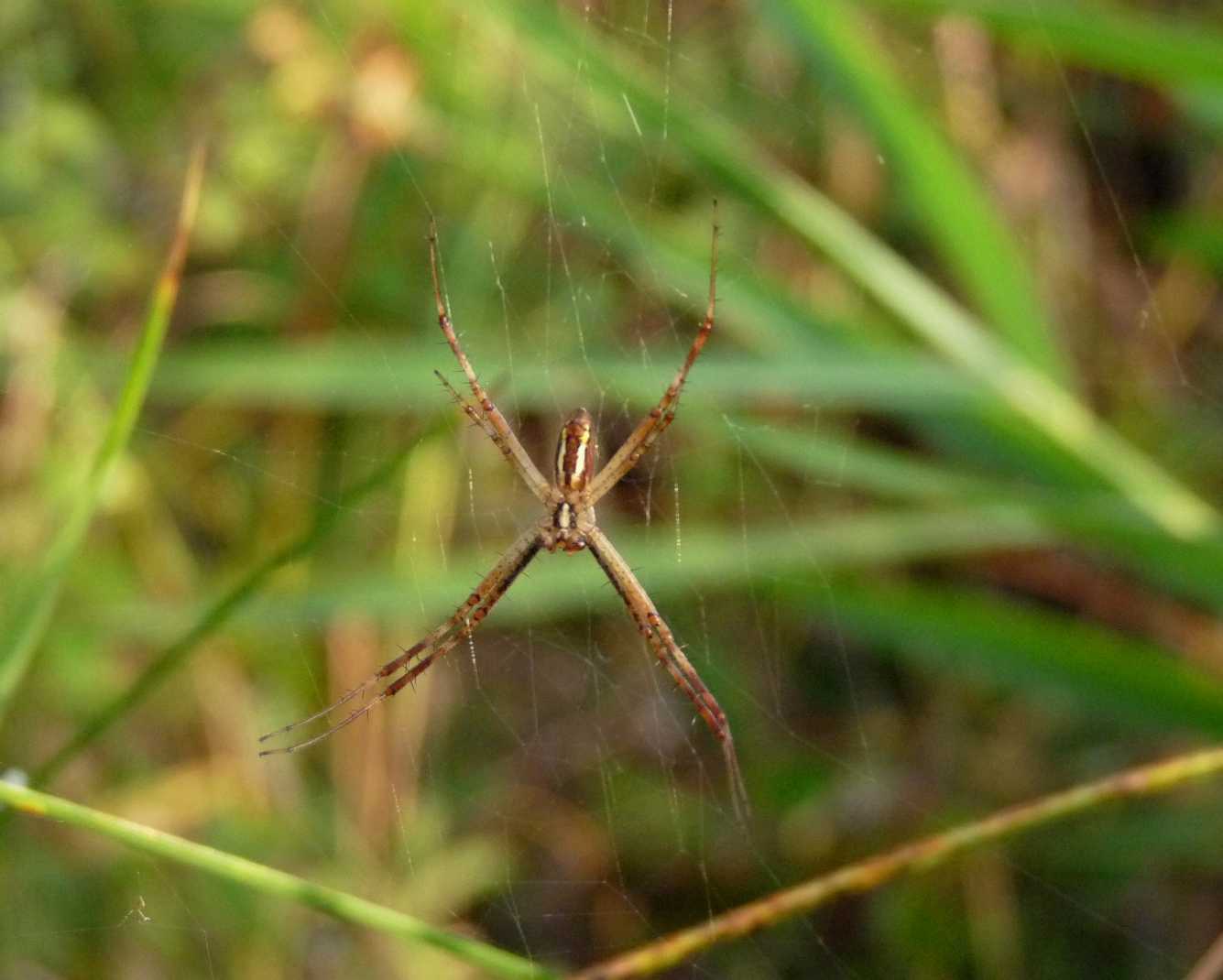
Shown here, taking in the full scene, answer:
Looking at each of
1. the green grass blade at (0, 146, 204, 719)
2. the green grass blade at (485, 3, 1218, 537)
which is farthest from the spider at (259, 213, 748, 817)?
the green grass blade at (0, 146, 204, 719)

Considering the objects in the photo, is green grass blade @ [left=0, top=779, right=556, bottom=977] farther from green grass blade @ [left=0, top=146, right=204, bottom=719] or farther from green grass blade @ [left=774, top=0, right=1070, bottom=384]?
green grass blade @ [left=774, top=0, right=1070, bottom=384]

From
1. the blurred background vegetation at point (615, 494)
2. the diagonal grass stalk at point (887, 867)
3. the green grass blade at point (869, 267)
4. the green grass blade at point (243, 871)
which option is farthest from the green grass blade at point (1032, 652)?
the green grass blade at point (243, 871)

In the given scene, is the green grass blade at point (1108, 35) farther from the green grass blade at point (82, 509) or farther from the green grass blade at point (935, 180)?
the green grass blade at point (82, 509)

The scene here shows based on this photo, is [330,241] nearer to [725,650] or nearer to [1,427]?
[1,427]

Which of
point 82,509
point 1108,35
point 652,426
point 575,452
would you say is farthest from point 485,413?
point 1108,35

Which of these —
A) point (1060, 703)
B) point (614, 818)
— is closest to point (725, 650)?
point (614, 818)

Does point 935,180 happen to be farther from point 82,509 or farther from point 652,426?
point 82,509
